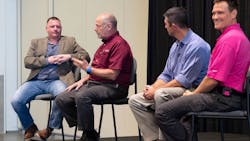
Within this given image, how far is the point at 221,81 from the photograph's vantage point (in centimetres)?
305

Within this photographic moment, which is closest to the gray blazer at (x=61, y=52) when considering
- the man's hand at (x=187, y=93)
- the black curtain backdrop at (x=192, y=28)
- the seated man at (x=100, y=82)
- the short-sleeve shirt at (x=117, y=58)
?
the seated man at (x=100, y=82)

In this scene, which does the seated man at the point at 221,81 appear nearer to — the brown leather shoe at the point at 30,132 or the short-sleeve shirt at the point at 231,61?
the short-sleeve shirt at the point at 231,61

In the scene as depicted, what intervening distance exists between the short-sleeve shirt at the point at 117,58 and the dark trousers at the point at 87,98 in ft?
0.24

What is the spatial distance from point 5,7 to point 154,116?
3.12 meters

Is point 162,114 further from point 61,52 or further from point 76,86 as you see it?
point 61,52

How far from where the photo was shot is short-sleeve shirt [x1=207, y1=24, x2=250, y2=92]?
303 centimetres

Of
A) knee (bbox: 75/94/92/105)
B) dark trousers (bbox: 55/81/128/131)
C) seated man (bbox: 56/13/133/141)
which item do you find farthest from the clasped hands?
knee (bbox: 75/94/92/105)

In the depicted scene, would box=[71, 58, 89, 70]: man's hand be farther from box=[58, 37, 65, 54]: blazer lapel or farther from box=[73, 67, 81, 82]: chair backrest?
box=[58, 37, 65, 54]: blazer lapel

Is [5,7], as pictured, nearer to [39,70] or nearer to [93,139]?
[39,70]

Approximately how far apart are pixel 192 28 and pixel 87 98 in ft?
6.26

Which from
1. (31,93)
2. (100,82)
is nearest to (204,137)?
(100,82)

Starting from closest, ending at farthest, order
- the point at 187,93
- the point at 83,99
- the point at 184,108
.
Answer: the point at 184,108 < the point at 187,93 < the point at 83,99

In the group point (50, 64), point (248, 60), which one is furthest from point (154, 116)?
point (50, 64)

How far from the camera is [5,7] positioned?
5.95 metres
